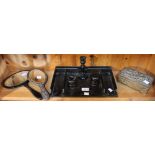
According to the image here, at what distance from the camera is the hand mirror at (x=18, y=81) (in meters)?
1.00

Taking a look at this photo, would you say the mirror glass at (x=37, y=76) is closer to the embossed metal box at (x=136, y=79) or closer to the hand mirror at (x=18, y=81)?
the hand mirror at (x=18, y=81)

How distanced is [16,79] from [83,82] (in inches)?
17.2

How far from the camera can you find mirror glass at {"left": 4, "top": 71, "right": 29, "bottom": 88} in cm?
102

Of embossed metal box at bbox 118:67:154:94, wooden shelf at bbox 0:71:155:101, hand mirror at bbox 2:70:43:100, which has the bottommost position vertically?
wooden shelf at bbox 0:71:155:101

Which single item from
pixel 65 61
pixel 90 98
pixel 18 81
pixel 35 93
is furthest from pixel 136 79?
pixel 18 81

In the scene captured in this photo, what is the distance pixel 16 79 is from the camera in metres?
1.06

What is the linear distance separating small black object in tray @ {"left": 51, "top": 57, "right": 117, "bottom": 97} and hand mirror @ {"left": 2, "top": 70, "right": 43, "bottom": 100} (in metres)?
0.15

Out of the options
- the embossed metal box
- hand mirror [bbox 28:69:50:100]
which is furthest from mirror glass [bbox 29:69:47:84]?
the embossed metal box

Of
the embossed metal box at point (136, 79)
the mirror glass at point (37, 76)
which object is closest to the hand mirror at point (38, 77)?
the mirror glass at point (37, 76)

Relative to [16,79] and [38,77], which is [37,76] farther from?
[16,79]

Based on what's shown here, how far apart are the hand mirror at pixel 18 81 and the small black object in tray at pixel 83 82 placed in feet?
0.50

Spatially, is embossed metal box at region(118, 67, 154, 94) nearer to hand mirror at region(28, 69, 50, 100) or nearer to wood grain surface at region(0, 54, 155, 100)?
wood grain surface at region(0, 54, 155, 100)

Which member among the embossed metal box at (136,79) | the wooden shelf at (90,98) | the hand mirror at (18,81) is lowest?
the wooden shelf at (90,98)
